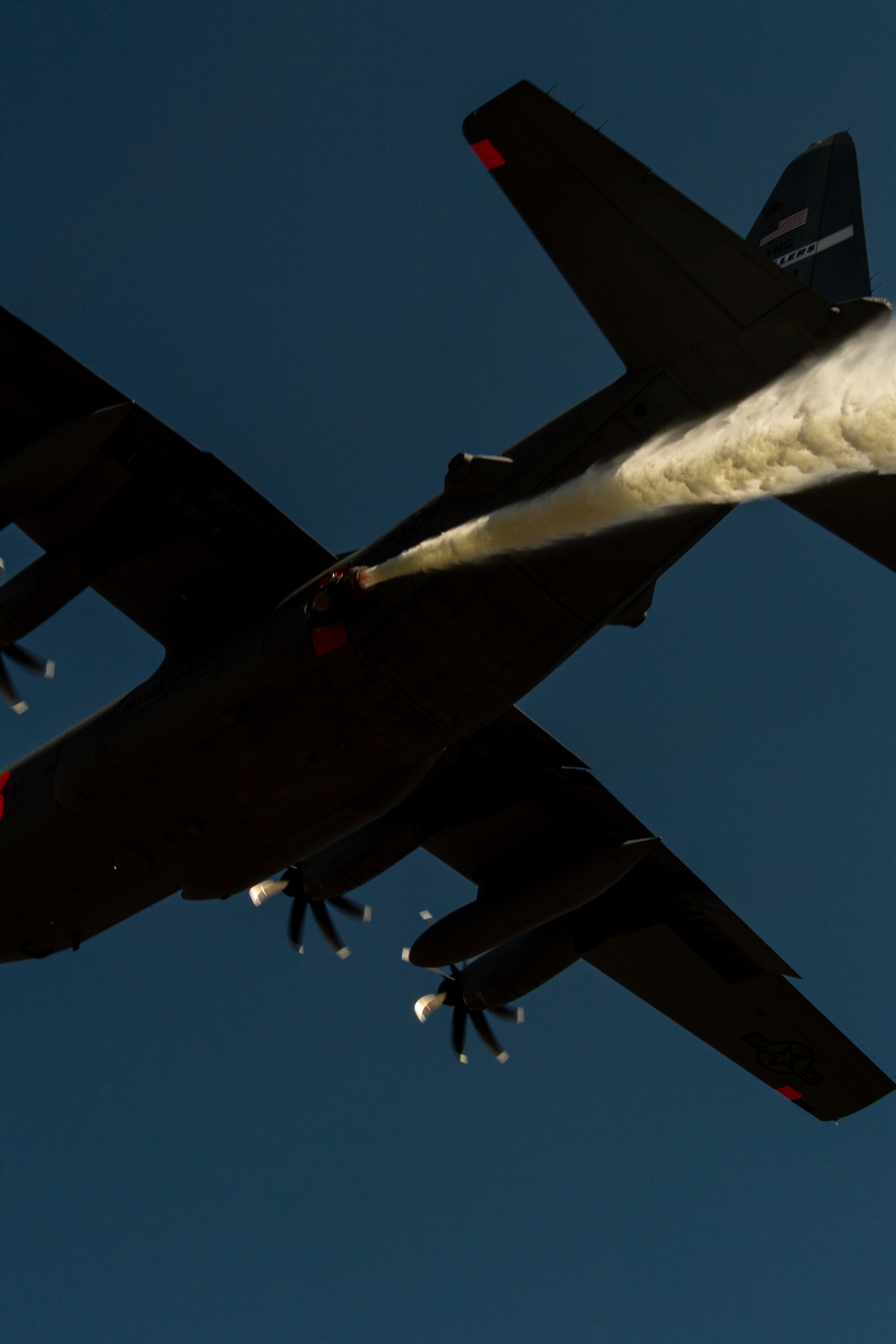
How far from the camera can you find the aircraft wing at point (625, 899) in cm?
1822

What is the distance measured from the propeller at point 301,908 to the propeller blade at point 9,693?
A: 504cm

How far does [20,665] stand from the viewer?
14984mm

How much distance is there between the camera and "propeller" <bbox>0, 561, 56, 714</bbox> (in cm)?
1497

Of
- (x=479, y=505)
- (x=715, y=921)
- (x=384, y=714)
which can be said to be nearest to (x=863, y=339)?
(x=479, y=505)

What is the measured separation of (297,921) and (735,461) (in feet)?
32.1

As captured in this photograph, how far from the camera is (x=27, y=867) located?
55.9 ft

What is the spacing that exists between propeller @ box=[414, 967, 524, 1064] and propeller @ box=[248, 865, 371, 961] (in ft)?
5.94

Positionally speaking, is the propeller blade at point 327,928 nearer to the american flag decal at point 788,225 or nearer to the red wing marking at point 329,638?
the red wing marking at point 329,638

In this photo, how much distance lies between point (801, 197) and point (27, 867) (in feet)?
40.4

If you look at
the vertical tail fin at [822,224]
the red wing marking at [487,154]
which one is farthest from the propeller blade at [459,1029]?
the red wing marking at [487,154]

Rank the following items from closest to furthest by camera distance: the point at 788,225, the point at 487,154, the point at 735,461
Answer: the point at 487,154 → the point at 735,461 → the point at 788,225

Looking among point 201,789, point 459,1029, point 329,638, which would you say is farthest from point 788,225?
point 459,1029

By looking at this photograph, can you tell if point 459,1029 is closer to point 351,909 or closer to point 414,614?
point 351,909

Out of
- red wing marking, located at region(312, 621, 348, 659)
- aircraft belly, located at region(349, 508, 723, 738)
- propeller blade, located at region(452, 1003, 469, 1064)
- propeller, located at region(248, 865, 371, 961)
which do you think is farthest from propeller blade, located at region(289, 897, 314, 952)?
red wing marking, located at region(312, 621, 348, 659)
